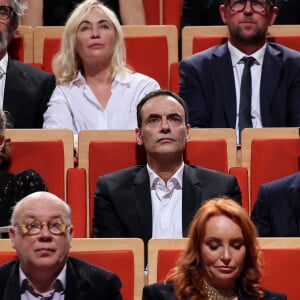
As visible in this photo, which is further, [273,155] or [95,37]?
[95,37]

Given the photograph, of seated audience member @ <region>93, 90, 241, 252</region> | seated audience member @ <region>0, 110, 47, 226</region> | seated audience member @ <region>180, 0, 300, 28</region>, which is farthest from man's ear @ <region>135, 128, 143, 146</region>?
seated audience member @ <region>180, 0, 300, 28</region>

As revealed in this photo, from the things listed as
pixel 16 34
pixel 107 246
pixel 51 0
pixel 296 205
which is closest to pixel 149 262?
pixel 107 246

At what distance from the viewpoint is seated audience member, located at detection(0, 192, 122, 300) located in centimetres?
102

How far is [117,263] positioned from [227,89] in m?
0.48

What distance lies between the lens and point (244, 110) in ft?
4.84

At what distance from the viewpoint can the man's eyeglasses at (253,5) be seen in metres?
1.49

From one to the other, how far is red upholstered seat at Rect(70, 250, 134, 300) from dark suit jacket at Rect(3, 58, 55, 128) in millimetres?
412

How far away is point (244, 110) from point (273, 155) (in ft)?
0.56

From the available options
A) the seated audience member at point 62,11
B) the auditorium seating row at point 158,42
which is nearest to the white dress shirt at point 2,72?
the auditorium seating row at point 158,42

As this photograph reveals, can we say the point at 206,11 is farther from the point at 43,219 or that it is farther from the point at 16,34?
the point at 43,219

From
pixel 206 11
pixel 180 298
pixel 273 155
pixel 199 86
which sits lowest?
pixel 180 298

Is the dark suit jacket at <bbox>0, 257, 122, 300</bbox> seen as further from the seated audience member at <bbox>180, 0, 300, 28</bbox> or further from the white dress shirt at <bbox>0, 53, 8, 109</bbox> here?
the seated audience member at <bbox>180, 0, 300, 28</bbox>

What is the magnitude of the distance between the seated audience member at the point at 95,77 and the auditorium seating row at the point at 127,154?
0.15 metres

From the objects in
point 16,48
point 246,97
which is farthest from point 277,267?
point 16,48
